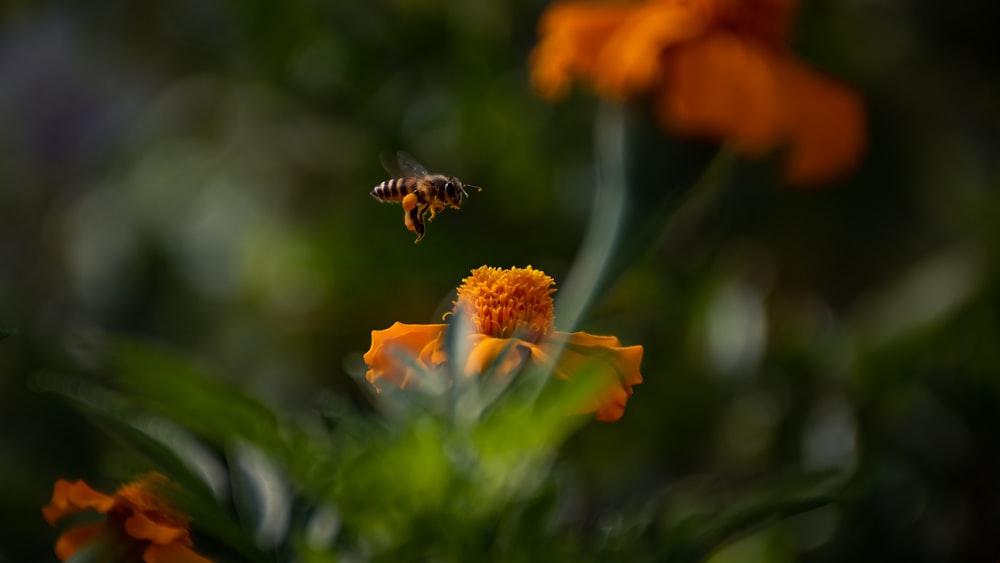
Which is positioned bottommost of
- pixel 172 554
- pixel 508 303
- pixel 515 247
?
pixel 172 554

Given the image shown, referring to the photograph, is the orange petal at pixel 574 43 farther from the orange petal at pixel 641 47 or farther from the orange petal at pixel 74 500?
the orange petal at pixel 74 500

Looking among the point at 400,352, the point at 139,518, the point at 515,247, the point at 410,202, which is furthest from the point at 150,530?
the point at 515,247

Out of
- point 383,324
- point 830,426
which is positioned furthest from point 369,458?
point 383,324

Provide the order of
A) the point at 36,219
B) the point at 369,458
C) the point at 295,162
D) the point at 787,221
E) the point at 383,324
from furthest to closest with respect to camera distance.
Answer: the point at 36,219 → the point at 295,162 → the point at 787,221 → the point at 383,324 → the point at 369,458

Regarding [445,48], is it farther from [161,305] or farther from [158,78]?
[158,78]

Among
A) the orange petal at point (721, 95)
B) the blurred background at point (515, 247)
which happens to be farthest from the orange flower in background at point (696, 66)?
the blurred background at point (515, 247)

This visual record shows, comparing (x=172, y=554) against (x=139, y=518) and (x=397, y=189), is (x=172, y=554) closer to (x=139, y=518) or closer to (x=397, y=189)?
(x=139, y=518)
